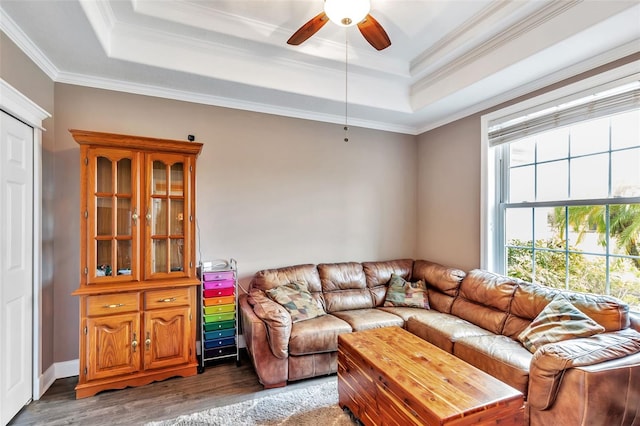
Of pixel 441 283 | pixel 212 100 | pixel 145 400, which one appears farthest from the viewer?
pixel 441 283

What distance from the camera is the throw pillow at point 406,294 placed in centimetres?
351

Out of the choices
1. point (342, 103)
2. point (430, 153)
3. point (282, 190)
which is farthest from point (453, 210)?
point (282, 190)

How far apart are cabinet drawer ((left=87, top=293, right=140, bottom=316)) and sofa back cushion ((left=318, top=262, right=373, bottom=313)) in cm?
184

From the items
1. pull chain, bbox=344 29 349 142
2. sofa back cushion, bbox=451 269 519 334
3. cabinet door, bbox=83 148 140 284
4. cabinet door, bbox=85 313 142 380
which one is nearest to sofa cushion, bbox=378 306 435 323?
sofa back cushion, bbox=451 269 519 334

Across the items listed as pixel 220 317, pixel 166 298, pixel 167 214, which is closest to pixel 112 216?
pixel 167 214

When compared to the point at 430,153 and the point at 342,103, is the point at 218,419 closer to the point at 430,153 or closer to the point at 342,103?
the point at 342,103

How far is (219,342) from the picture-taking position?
9.76 ft

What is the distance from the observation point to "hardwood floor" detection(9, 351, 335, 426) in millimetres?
2223

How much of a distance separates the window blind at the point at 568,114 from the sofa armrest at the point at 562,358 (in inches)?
66.8

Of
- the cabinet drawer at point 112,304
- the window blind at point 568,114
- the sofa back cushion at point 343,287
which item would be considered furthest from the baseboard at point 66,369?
the window blind at point 568,114

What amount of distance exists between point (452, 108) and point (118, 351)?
408 centimetres

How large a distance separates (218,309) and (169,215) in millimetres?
993

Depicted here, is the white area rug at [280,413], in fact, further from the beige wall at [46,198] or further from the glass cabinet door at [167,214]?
the beige wall at [46,198]

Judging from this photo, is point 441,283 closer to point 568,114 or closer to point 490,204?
point 490,204
